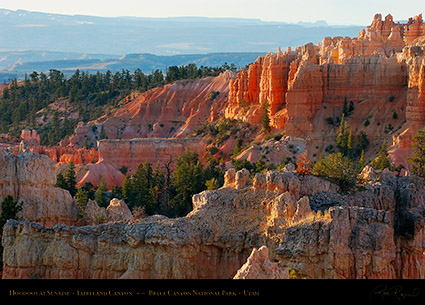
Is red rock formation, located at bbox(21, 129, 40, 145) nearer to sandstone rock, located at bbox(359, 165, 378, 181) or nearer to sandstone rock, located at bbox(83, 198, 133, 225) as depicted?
sandstone rock, located at bbox(83, 198, 133, 225)

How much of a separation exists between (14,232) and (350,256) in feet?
39.6

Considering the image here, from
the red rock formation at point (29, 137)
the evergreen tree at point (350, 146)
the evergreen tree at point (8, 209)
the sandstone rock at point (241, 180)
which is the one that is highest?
the sandstone rock at point (241, 180)

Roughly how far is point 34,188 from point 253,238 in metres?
14.2

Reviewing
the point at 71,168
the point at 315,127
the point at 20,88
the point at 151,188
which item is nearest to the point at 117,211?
the point at 151,188

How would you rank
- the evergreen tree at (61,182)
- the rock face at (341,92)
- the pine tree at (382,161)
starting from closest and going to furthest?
the pine tree at (382,161)
the evergreen tree at (61,182)
the rock face at (341,92)

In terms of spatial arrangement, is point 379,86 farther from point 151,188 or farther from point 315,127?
point 151,188

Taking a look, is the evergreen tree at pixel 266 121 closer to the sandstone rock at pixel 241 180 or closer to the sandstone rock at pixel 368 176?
the sandstone rock at pixel 368 176

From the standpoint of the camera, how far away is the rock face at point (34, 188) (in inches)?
1674

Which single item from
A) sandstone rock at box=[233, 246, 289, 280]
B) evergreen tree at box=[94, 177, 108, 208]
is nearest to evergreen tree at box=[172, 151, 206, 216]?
evergreen tree at box=[94, 177, 108, 208]

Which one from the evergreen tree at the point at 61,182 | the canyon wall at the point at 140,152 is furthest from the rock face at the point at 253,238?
the canyon wall at the point at 140,152
